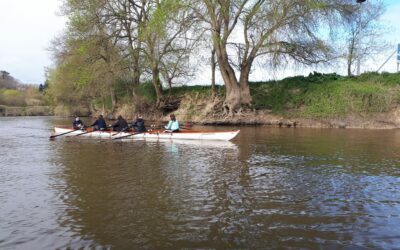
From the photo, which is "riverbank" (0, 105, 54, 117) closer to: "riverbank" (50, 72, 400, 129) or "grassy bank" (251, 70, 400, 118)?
"riverbank" (50, 72, 400, 129)

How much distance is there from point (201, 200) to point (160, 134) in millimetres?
13443

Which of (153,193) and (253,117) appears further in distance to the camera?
(253,117)

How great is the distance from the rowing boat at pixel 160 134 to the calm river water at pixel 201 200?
439 centimetres

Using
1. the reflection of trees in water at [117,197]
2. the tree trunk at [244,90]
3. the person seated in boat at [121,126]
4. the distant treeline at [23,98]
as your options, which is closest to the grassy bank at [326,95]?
the tree trunk at [244,90]

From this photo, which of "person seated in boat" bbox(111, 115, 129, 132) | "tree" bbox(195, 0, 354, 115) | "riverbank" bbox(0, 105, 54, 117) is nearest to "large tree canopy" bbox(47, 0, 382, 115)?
"tree" bbox(195, 0, 354, 115)

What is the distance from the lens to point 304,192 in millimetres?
10117

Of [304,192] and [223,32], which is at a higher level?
[223,32]

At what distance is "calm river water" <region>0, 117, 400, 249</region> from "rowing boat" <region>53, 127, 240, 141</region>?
4.39 meters

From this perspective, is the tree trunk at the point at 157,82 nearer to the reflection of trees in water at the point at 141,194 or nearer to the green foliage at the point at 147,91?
the green foliage at the point at 147,91

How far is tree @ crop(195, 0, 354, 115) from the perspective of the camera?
97.3ft

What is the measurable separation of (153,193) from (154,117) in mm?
33112

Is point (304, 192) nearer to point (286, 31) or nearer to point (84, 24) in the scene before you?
point (286, 31)

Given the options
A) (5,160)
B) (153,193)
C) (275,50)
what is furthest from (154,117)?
(153,193)

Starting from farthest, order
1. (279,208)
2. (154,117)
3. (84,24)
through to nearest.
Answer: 1. (154,117)
2. (84,24)
3. (279,208)
